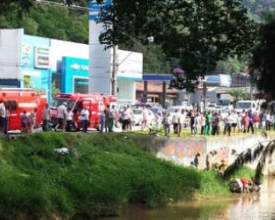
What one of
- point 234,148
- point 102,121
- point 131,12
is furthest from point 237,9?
point 234,148

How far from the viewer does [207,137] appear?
37.0 meters

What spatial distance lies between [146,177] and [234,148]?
12448 mm

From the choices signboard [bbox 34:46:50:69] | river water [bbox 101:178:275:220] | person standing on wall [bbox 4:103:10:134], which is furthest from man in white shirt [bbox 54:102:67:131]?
signboard [bbox 34:46:50:69]

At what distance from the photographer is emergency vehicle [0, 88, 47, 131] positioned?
32.6 meters

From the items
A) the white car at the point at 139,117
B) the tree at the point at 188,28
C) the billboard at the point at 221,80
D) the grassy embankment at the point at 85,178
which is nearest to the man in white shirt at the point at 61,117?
the grassy embankment at the point at 85,178

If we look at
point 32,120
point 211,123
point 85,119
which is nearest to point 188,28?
point 32,120

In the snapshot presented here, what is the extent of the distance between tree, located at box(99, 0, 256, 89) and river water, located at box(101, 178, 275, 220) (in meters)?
5.99

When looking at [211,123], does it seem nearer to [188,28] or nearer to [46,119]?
[46,119]

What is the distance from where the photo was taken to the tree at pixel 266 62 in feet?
17.8

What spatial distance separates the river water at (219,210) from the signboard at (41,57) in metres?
25.4

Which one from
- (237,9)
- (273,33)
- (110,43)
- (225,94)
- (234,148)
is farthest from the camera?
(225,94)

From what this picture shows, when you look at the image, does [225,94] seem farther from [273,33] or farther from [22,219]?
[273,33]

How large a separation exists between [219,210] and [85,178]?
620 centimetres

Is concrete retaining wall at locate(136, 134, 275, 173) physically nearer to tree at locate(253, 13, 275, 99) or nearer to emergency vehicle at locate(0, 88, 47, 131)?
emergency vehicle at locate(0, 88, 47, 131)
